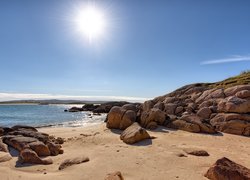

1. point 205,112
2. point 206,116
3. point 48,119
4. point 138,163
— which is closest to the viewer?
point 138,163

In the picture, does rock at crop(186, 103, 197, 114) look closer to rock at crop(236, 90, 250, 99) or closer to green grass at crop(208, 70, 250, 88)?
rock at crop(236, 90, 250, 99)

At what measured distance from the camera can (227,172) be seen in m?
7.77

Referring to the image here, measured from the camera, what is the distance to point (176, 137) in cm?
1644

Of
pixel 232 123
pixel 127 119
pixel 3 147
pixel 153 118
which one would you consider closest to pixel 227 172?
pixel 3 147

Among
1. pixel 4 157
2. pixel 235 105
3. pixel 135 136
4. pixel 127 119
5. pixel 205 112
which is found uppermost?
pixel 235 105

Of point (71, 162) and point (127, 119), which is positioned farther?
point (127, 119)

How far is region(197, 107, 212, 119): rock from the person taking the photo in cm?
2228

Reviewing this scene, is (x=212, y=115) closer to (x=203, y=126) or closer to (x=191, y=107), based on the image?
(x=191, y=107)

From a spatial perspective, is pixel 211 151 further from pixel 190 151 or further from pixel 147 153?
pixel 147 153

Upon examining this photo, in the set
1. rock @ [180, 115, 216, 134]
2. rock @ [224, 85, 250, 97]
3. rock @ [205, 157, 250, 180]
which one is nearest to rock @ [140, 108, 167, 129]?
rock @ [180, 115, 216, 134]

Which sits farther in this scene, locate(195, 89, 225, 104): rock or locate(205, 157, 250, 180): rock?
locate(195, 89, 225, 104): rock

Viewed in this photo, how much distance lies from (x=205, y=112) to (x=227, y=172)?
50.3 feet

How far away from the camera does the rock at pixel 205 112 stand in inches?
877

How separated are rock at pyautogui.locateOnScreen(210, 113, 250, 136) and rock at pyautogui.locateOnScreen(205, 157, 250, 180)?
1159 centimetres
